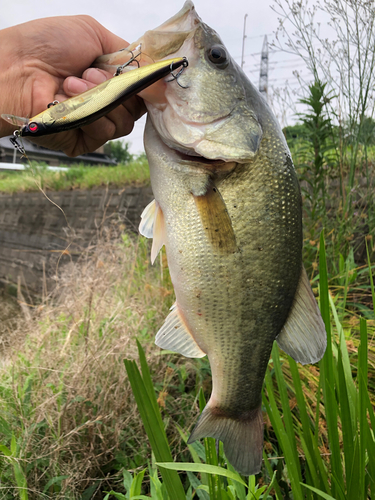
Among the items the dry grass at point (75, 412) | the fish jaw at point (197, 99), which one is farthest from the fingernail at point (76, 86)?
the dry grass at point (75, 412)

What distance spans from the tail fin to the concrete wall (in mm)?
6822

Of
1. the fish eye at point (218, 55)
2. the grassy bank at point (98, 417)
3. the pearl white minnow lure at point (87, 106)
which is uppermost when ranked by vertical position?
the fish eye at point (218, 55)

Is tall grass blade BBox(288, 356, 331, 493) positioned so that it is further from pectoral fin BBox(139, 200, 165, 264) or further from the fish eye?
the fish eye

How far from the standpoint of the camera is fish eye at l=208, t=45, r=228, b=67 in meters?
0.99

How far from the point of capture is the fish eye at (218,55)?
39.1 inches

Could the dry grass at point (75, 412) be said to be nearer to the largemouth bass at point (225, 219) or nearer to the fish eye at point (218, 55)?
the largemouth bass at point (225, 219)

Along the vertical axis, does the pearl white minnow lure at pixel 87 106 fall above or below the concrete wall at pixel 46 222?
below

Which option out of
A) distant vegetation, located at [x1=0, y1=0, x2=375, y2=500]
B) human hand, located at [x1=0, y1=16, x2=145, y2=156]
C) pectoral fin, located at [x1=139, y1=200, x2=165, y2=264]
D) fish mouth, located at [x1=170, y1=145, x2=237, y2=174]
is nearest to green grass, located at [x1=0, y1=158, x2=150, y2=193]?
distant vegetation, located at [x1=0, y1=0, x2=375, y2=500]

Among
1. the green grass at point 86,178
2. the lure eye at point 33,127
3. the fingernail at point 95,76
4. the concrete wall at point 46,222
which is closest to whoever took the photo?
the lure eye at point 33,127

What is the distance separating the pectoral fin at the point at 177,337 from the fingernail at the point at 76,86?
703 millimetres

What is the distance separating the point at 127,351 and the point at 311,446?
1602 millimetres

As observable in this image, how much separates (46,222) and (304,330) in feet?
35.2

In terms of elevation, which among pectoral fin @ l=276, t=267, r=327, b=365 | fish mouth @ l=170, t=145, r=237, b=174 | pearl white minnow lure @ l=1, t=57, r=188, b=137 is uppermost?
pearl white minnow lure @ l=1, t=57, r=188, b=137

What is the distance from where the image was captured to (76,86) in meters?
1.10
